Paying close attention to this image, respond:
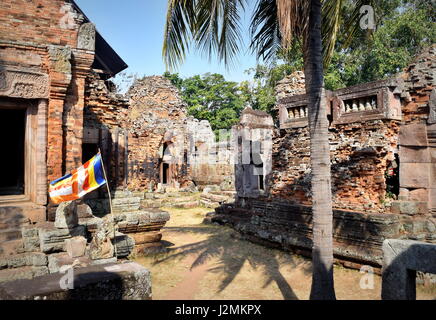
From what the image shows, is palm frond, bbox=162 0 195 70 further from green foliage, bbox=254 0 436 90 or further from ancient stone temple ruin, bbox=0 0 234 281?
green foliage, bbox=254 0 436 90

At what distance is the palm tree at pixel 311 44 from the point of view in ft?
14.5

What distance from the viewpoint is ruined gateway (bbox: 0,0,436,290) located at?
21.0ft

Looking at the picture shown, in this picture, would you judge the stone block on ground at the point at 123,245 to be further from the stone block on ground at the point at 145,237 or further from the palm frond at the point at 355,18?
the palm frond at the point at 355,18

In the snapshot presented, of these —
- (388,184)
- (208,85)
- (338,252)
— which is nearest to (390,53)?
(388,184)

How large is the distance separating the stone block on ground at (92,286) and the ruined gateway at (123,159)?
279 cm

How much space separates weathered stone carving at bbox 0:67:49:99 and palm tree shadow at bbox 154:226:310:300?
187 inches

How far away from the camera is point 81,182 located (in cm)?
588

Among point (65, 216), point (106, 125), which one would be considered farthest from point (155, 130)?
point (65, 216)

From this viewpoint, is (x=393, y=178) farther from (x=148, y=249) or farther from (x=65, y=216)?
(x=65, y=216)

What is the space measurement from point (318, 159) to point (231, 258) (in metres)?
4.60

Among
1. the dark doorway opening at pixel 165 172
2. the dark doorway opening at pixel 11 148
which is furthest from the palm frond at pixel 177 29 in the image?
the dark doorway opening at pixel 165 172

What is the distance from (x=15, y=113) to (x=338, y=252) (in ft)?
32.2

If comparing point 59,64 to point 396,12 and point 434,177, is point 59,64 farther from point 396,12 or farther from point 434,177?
point 396,12

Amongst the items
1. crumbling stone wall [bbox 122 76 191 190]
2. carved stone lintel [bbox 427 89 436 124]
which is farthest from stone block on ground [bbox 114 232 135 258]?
crumbling stone wall [bbox 122 76 191 190]
